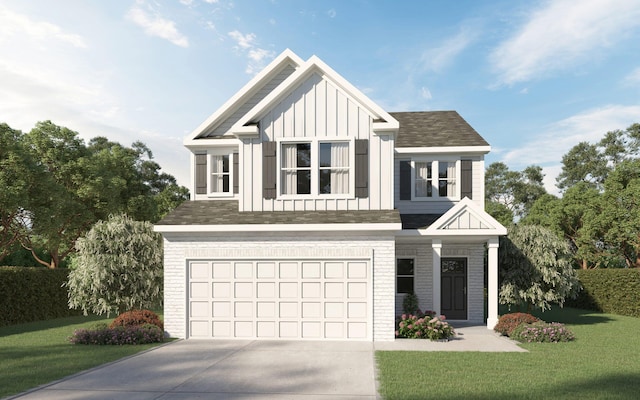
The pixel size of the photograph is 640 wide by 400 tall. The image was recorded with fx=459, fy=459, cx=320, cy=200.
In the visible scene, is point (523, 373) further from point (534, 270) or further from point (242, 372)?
point (534, 270)

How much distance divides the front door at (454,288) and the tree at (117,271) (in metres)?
11.0

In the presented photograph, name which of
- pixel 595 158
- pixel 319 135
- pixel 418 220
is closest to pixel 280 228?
pixel 319 135

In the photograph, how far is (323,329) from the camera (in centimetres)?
1395

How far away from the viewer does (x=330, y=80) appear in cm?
1485

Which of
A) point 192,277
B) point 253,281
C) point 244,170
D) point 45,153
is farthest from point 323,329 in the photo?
point 45,153

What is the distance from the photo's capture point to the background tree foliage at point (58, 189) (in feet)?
70.7

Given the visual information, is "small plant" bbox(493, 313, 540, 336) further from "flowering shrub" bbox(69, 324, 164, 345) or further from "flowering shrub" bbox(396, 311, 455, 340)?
"flowering shrub" bbox(69, 324, 164, 345)

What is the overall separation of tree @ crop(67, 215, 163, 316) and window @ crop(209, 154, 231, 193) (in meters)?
3.07

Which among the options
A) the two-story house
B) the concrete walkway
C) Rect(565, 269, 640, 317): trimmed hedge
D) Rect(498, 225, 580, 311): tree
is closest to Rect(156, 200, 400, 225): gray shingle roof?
the two-story house

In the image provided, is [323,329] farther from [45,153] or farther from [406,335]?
[45,153]

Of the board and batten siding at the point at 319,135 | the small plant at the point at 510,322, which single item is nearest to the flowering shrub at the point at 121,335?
the board and batten siding at the point at 319,135

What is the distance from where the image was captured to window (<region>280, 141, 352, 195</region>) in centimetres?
1491

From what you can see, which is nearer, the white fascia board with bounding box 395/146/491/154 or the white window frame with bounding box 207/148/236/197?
the white window frame with bounding box 207/148/236/197

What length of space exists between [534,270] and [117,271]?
15.2 metres
